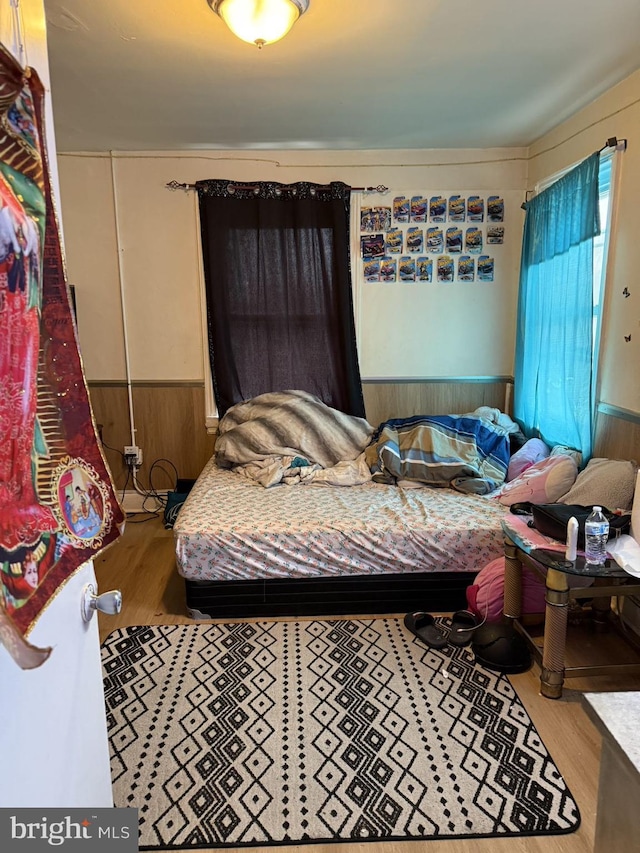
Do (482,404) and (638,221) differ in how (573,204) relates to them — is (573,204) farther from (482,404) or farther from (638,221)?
(482,404)

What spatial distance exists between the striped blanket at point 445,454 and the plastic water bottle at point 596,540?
0.97m

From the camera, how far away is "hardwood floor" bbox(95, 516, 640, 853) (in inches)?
56.5

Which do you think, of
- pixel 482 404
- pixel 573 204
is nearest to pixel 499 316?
pixel 482 404

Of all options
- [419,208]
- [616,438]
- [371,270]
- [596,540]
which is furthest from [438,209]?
[596,540]

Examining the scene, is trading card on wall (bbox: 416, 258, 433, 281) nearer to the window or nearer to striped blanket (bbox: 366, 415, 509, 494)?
the window

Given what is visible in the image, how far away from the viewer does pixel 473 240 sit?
3.63 meters

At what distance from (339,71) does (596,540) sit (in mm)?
2248

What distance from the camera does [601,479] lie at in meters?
2.35

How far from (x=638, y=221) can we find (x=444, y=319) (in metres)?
1.46

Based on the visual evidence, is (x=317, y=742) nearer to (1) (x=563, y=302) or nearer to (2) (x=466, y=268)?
(1) (x=563, y=302)

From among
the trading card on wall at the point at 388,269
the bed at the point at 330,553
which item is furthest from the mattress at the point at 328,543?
the trading card on wall at the point at 388,269

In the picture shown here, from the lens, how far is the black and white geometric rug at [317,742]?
1505 millimetres

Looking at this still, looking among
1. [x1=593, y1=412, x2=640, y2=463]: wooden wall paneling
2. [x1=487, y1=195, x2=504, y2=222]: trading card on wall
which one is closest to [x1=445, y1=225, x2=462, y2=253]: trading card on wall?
[x1=487, y1=195, x2=504, y2=222]: trading card on wall

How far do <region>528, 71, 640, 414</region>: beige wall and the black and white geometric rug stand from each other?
58.1 inches
